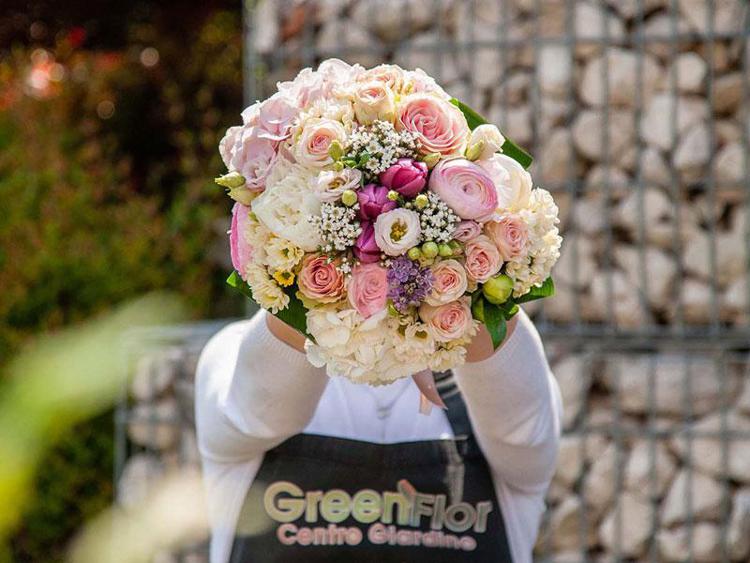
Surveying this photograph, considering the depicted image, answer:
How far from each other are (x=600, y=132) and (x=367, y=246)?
90.6 inches

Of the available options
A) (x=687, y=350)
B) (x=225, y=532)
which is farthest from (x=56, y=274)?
(x=225, y=532)

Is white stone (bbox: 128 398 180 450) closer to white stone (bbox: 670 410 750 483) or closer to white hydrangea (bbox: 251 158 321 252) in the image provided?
white stone (bbox: 670 410 750 483)

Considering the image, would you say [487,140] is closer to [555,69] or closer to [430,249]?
[430,249]

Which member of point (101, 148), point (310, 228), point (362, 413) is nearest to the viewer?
point (310, 228)

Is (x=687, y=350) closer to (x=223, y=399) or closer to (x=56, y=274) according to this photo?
(x=223, y=399)

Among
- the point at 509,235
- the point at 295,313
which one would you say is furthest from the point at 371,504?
the point at 509,235

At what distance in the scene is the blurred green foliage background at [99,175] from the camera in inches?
167

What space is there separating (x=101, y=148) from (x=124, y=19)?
1149 millimetres

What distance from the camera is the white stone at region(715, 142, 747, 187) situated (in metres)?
3.20

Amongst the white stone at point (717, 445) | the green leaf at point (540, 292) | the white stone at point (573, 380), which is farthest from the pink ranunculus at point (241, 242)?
the white stone at point (717, 445)

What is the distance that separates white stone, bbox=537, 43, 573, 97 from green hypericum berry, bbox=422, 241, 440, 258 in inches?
90.9

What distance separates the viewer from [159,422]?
11.8 feet

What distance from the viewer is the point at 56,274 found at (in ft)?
14.1

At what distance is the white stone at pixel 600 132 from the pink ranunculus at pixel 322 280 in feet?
7.39
